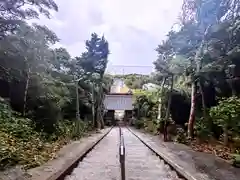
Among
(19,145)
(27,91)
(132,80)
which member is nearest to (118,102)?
(132,80)

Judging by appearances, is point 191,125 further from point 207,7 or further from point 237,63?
point 207,7

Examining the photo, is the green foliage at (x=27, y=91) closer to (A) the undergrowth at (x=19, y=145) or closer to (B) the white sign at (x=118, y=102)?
(A) the undergrowth at (x=19, y=145)

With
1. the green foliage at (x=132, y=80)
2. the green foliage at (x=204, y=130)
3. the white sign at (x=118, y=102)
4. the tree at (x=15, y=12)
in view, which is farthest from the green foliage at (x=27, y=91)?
the green foliage at (x=132, y=80)

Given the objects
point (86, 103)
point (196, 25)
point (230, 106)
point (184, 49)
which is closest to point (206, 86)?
point (184, 49)

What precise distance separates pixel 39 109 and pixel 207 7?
30.3 ft

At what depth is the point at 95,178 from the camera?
8.48 meters

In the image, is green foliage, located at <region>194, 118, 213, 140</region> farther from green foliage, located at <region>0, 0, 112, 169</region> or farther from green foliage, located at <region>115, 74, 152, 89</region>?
green foliage, located at <region>115, 74, 152, 89</region>

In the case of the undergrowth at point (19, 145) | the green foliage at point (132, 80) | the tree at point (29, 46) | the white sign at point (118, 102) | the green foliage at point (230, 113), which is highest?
the green foliage at point (132, 80)

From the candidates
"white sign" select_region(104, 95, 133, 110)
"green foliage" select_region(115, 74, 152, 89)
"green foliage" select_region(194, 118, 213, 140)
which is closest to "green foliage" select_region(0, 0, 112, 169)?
"green foliage" select_region(194, 118, 213, 140)

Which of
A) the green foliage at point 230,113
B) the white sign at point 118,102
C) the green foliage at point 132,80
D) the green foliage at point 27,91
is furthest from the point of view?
the green foliage at point 132,80

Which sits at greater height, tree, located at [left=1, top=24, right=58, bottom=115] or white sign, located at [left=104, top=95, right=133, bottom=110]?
white sign, located at [left=104, top=95, right=133, bottom=110]

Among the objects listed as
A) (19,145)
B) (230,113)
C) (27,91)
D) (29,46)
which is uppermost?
(29,46)

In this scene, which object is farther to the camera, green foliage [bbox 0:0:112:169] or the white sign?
the white sign

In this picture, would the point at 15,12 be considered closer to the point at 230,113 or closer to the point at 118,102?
the point at 230,113
